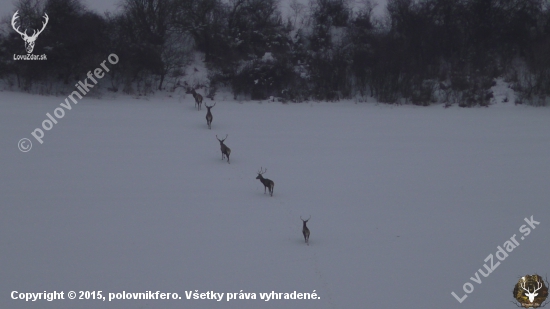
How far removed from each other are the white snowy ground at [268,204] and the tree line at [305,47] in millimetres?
4151

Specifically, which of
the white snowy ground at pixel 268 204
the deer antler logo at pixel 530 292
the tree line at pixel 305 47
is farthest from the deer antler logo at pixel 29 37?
the deer antler logo at pixel 530 292

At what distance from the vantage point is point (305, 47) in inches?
1389

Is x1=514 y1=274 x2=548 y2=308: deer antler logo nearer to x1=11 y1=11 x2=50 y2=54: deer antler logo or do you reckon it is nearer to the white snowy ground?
the white snowy ground

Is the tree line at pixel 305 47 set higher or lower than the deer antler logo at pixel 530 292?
higher

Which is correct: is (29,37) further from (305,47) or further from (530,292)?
(530,292)

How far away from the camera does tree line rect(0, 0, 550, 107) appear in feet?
94.9

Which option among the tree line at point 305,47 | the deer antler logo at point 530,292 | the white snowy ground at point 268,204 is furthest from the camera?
the tree line at point 305,47

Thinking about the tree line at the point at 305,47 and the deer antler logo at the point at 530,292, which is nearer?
the deer antler logo at the point at 530,292

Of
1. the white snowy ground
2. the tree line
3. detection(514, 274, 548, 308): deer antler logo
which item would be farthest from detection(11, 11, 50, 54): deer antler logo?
detection(514, 274, 548, 308): deer antler logo

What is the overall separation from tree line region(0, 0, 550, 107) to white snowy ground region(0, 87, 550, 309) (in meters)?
4.15

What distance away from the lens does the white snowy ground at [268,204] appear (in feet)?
36.1

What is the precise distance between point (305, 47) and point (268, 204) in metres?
21.9

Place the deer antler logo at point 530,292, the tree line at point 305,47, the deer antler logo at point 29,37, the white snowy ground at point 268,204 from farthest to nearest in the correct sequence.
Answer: the tree line at point 305,47 < the deer antler logo at point 29,37 < the white snowy ground at point 268,204 < the deer antler logo at point 530,292

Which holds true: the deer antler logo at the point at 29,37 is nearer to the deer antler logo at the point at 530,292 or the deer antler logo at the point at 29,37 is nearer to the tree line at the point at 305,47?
the tree line at the point at 305,47
